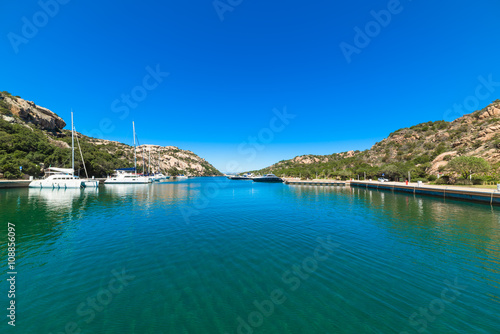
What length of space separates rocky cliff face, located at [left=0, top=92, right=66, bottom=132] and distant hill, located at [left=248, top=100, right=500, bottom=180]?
5900 inches

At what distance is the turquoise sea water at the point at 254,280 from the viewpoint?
6.06 meters

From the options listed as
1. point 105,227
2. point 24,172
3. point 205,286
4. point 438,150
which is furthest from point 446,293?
point 438,150

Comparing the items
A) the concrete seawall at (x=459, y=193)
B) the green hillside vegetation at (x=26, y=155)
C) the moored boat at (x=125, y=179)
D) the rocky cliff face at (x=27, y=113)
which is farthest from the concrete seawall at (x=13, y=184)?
the concrete seawall at (x=459, y=193)

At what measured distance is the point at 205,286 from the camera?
26.2 ft

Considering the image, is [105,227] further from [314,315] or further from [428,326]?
[428,326]

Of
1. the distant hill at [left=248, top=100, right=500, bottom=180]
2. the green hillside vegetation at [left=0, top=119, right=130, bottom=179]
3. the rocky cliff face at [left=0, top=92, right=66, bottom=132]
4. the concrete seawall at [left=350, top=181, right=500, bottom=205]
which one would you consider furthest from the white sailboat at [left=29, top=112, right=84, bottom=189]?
the distant hill at [left=248, top=100, right=500, bottom=180]

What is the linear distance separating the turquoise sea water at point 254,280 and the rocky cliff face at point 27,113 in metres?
122

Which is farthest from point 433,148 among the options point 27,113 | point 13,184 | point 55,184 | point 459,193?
point 27,113

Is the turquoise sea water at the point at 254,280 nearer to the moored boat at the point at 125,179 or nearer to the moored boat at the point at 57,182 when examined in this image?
the moored boat at the point at 57,182

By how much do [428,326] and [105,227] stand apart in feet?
69.4

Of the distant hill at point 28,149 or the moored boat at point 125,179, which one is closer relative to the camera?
the distant hill at point 28,149

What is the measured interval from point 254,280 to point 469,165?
199 feet

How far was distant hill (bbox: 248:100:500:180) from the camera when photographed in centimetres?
6059

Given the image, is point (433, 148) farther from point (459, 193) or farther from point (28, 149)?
point (28, 149)
